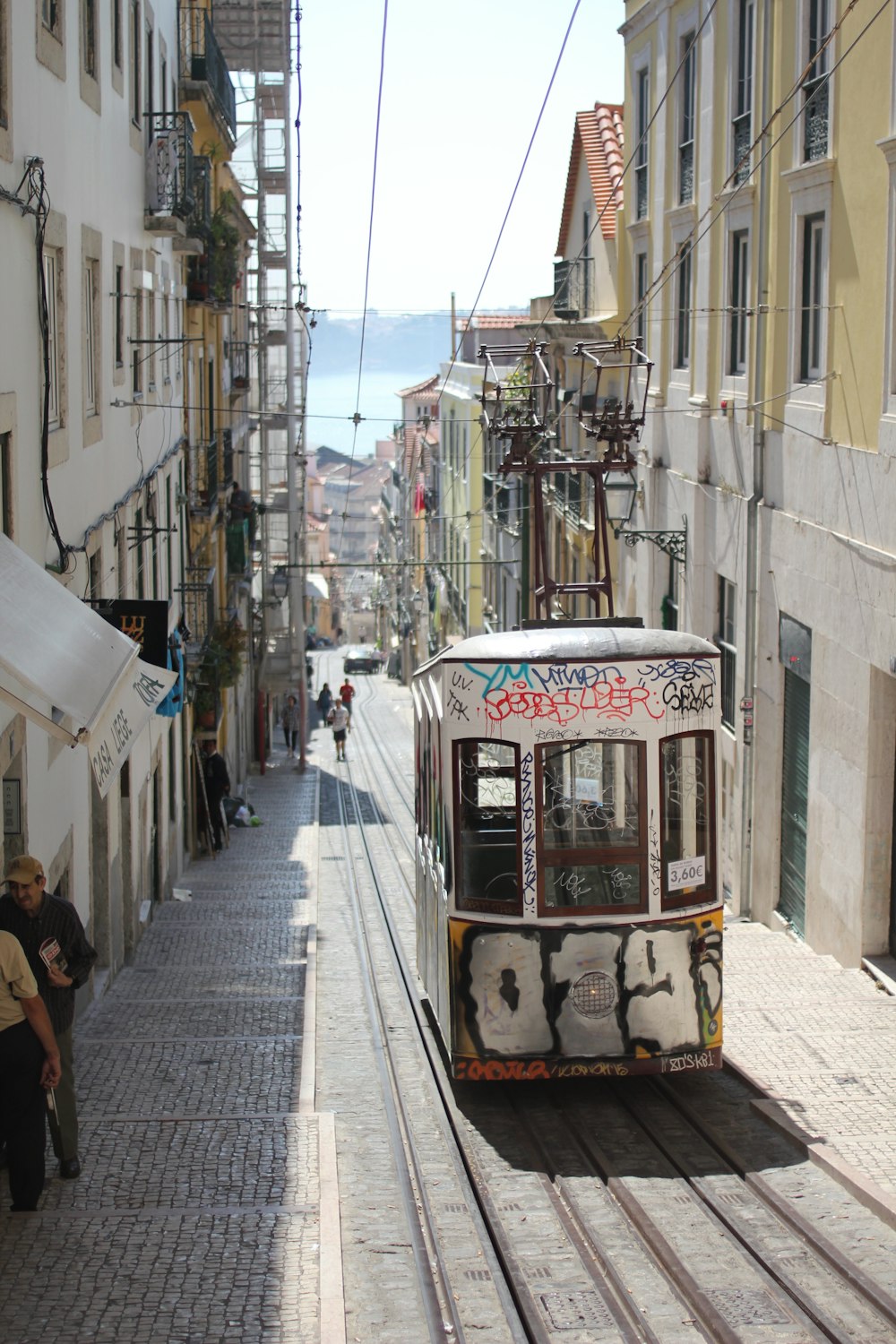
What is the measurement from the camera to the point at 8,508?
9.90m

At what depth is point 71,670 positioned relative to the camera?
7.58m

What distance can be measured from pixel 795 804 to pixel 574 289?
15885 millimetres

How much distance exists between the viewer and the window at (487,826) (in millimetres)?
9086

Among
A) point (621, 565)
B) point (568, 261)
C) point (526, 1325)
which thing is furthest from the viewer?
point (568, 261)

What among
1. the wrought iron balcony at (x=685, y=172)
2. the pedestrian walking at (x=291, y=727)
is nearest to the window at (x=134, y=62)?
the wrought iron balcony at (x=685, y=172)

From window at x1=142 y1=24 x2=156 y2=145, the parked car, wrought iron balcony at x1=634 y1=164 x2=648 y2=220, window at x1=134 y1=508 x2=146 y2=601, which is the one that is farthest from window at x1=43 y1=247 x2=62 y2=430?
the parked car

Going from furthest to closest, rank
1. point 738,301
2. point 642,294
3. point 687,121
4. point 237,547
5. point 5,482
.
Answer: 1. point 237,547
2. point 642,294
3. point 687,121
4. point 738,301
5. point 5,482

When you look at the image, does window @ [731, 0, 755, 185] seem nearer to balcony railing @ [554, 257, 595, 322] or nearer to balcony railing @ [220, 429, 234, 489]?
balcony railing @ [554, 257, 595, 322]

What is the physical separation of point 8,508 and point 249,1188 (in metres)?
4.36

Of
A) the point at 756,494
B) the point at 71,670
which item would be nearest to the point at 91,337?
the point at 756,494

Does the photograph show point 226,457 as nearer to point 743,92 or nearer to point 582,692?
point 743,92

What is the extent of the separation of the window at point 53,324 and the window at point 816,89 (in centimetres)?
639

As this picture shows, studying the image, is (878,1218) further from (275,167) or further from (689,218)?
(275,167)

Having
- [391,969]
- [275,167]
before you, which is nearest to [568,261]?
[275,167]
